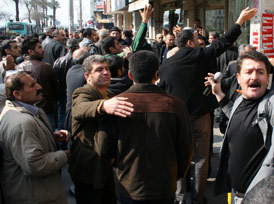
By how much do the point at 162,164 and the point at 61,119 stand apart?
446 cm

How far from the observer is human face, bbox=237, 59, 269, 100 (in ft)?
8.25

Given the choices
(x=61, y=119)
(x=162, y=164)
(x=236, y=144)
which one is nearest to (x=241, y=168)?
(x=236, y=144)

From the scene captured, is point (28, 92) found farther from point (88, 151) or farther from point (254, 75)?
point (254, 75)

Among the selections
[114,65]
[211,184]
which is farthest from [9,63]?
[211,184]

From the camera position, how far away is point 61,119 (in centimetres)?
655

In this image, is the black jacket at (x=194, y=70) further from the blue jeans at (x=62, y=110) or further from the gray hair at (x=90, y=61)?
the blue jeans at (x=62, y=110)

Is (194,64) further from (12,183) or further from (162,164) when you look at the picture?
(12,183)

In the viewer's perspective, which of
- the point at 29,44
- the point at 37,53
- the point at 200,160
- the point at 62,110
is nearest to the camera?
the point at 200,160

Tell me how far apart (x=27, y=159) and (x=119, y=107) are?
80 centimetres

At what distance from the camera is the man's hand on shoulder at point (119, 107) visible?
229cm

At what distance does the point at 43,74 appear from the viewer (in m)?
5.17

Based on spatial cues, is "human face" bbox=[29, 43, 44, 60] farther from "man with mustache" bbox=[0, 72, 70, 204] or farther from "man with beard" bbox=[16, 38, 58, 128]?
"man with mustache" bbox=[0, 72, 70, 204]

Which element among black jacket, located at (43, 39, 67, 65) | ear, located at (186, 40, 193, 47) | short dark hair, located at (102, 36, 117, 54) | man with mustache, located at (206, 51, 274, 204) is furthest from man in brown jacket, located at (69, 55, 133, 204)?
black jacket, located at (43, 39, 67, 65)

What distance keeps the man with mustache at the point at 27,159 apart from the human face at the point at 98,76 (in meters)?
0.67
